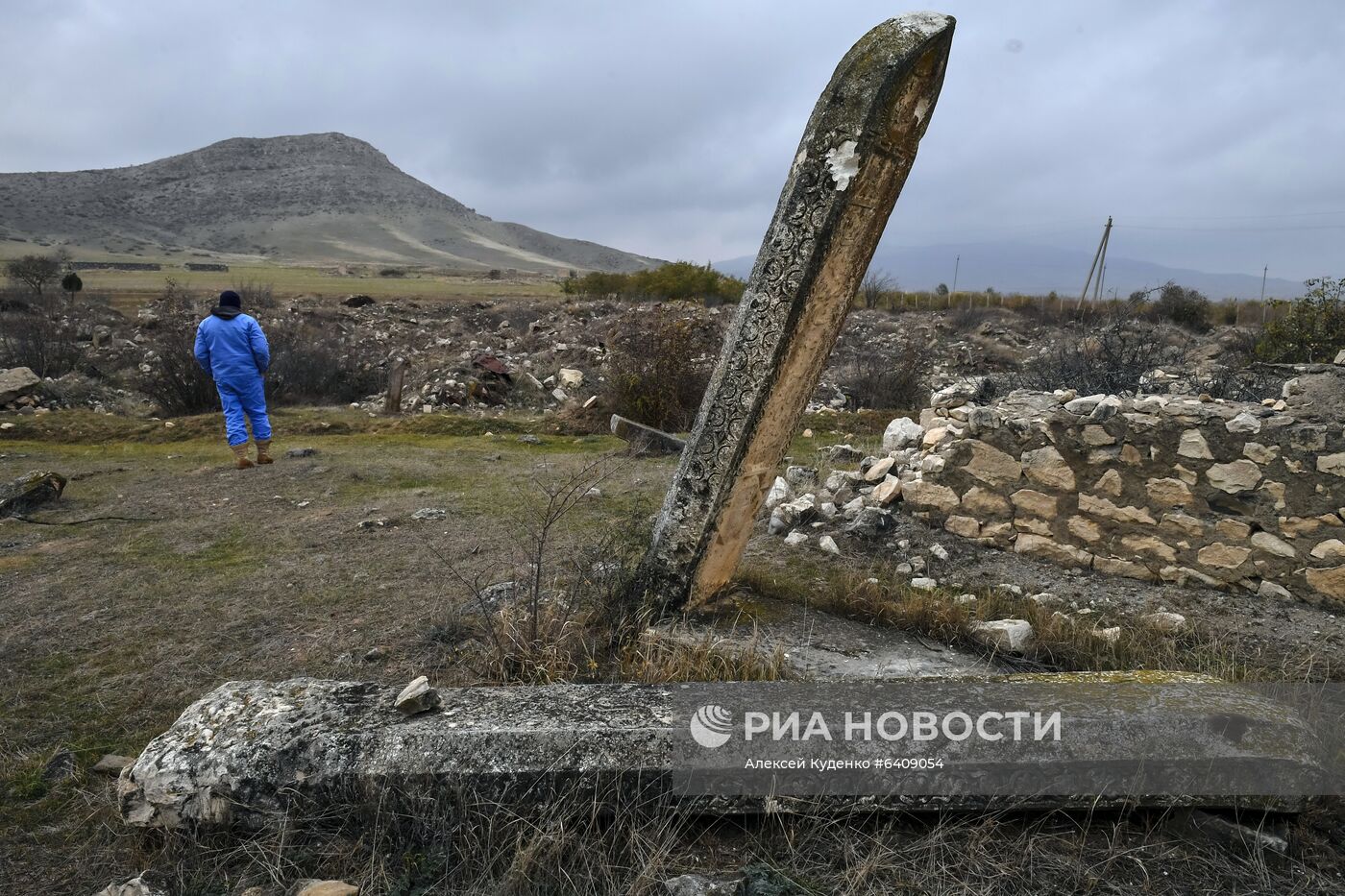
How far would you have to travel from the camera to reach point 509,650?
134 inches

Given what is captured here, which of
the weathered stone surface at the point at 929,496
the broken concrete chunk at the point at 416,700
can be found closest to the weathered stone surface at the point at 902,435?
the weathered stone surface at the point at 929,496

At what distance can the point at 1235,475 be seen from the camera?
186 inches

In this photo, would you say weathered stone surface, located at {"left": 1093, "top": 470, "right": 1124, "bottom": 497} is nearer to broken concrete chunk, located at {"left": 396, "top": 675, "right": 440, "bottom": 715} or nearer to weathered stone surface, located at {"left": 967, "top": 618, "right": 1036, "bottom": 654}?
weathered stone surface, located at {"left": 967, "top": 618, "right": 1036, "bottom": 654}

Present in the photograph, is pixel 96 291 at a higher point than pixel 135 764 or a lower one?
higher

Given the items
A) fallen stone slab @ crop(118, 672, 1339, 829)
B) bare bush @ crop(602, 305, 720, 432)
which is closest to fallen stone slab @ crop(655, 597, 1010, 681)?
fallen stone slab @ crop(118, 672, 1339, 829)

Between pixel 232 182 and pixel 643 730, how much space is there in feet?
377

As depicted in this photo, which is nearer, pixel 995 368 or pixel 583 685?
pixel 583 685

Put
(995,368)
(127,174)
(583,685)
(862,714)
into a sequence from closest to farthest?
(862,714), (583,685), (995,368), (127,174)

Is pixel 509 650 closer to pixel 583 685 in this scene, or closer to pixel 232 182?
pixel 583 685

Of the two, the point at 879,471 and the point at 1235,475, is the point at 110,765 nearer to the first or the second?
the point at 879,471

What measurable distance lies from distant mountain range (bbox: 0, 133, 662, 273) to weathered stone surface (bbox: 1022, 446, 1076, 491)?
68333mm

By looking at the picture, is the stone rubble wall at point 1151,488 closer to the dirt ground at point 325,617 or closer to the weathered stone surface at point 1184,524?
the weathered stone surface at point 1184,524

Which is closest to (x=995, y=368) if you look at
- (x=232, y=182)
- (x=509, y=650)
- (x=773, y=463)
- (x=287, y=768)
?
(x=773, y=463)

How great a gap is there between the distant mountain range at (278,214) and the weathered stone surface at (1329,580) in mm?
69956
